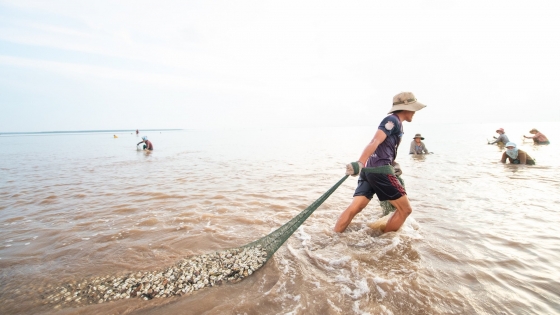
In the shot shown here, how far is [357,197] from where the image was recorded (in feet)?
13.1

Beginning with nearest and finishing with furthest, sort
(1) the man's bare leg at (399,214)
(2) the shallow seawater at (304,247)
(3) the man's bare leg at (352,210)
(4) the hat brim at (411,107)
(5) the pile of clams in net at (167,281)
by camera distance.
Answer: (2) the shallow seawater at (304,247), (5) the pile of clams in net at (167,281), (4) the hat brim at (411,107), (1) the man's bare leg at (399,214), (3) the man's bare leg at (352,210)

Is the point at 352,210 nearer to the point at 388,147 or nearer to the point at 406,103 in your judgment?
the point at 388,147

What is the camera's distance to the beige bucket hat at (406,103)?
11.9ft

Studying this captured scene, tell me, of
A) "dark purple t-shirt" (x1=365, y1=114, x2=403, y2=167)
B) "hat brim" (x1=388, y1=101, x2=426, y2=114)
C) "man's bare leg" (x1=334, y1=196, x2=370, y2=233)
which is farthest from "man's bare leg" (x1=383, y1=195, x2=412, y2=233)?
"hat brim" (x1=388, y1=101, x2=426, y2=114)

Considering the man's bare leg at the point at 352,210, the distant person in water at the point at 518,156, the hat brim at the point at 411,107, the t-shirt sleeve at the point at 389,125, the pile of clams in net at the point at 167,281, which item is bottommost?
the pile of clams in net at the point at 167,281

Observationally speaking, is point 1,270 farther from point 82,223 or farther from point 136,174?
point 136,174

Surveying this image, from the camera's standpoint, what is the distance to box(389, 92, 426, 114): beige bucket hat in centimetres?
362

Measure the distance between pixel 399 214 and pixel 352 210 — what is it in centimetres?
75

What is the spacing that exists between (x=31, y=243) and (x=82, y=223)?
3.01 feet

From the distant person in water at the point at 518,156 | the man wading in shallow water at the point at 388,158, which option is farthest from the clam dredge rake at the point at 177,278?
the distant person in water at the point at 518,156

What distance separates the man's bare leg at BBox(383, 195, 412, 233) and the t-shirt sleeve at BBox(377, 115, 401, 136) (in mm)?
1027

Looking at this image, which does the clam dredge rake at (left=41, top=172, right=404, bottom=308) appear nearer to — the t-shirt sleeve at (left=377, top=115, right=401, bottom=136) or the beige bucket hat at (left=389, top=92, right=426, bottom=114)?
the t-shirt sleeve at (left=377, top=115, right=401, bottom=136)

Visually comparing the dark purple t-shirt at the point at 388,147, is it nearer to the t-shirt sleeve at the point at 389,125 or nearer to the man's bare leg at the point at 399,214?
the t-shirt sleeve at the point at 389,125

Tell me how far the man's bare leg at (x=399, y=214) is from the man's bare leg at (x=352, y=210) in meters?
0.42
